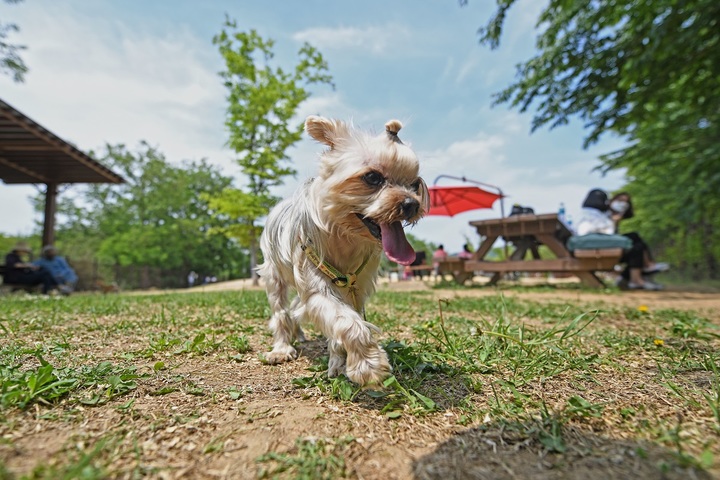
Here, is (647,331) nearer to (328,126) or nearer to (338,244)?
(338,244)

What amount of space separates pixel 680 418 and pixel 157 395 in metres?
2.50

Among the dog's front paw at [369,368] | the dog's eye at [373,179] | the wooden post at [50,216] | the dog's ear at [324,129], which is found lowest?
the dog's front paw at [369,368]

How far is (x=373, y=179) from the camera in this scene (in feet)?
7.14

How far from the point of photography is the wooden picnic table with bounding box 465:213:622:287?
9.23m

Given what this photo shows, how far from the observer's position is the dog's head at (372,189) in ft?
6.87

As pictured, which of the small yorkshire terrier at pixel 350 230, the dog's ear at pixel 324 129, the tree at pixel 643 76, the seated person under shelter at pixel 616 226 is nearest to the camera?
the small yorkshire terrier at pixel 350 230

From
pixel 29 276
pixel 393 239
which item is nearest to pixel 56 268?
pixel 29 276

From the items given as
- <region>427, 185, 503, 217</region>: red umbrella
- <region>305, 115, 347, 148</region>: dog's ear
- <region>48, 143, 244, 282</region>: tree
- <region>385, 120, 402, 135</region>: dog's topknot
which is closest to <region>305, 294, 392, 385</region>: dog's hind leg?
<region>305, 115, 347, 148</region>: dog's ear

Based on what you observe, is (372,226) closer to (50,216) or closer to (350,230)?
(350,230)

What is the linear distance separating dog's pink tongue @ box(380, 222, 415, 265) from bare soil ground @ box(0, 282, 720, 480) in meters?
0.79

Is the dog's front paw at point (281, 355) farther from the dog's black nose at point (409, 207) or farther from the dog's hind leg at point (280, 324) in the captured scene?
the dog's black nose at point (409, 207)

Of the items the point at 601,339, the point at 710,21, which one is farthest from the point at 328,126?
the point at 710,21

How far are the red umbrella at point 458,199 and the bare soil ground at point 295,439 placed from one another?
10485 millimetres

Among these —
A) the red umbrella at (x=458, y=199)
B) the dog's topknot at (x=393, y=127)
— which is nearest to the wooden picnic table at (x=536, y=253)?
the red umbrella at (x=458, y=199)
